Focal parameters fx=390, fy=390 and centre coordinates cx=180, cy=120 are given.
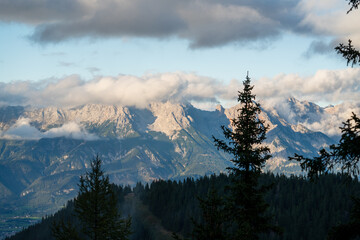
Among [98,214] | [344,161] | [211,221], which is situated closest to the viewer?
[344,161]

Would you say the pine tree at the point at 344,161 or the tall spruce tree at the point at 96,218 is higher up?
the pine tree at the point at 344,161

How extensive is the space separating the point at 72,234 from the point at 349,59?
3211cm

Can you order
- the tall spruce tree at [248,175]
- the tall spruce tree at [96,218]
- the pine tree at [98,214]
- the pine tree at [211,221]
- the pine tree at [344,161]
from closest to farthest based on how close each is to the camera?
1. the pine tree at [344,161]
2. the pine tree at [211,221]
3. the tall spruce tree at [248,175]
4. the tall spruce tree at [96,218]
5. the pine tree at [98,214]

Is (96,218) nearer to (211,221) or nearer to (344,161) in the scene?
(211,221)

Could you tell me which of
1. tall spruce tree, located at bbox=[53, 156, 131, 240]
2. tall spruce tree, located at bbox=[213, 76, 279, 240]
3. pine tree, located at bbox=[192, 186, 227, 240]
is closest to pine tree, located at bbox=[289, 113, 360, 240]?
pine tree, located at bbox=[192, 186, 227, 240]

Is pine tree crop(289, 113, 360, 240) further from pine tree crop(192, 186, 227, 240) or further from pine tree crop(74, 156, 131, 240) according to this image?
pine tree crop(74, 156, 131, 240)

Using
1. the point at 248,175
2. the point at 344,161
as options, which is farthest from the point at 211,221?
the point at 344,161

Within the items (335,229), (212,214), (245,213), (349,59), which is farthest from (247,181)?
(349,59)

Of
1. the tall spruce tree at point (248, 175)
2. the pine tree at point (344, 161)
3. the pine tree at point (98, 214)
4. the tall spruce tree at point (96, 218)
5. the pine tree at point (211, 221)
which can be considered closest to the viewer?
the pine tree at point (344, 161)

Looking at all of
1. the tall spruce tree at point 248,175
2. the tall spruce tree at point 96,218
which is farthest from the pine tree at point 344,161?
the tall spruce tree at point 96,218

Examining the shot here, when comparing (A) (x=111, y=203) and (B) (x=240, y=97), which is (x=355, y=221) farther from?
(A) (x=111, y=203)

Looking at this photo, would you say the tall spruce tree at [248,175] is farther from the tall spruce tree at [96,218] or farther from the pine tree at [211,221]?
the tall spruce tree at [96,218]

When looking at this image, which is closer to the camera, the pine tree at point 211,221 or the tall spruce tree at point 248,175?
the pine tree at point 211,221

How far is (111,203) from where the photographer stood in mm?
41781
